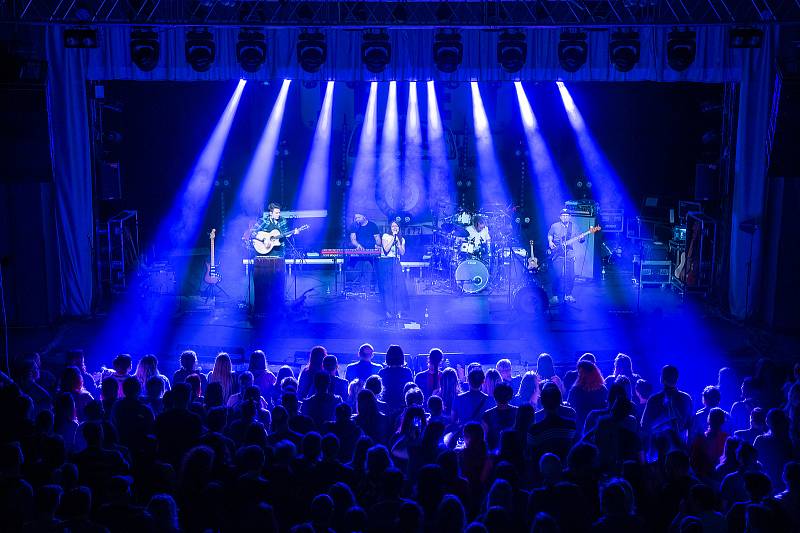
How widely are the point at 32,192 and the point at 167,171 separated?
16.9ft

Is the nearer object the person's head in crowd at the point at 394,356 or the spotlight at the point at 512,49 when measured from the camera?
the person's head in crowd at the point at 394,356

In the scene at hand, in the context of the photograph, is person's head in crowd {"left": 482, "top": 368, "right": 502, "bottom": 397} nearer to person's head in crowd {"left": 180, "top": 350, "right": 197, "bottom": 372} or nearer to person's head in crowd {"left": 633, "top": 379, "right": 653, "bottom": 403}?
person's head in crowd {"left": 633, "top": 379, "right": 653, "bottom": 403}

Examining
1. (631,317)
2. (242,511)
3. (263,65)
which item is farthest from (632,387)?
(263,65)

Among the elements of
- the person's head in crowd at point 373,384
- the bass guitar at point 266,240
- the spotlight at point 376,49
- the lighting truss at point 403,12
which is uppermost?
the lighting truss at point 403,12

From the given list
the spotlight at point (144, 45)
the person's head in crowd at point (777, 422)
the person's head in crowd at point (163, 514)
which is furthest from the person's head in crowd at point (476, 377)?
the spotlight at point (144, 45)

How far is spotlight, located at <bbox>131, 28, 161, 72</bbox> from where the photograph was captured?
1241 centimetres

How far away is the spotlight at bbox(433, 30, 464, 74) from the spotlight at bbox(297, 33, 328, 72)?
61.9 inches

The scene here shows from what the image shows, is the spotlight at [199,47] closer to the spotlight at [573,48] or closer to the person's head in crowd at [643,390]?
the spotlight at [573,48]

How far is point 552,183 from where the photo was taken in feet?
65.7

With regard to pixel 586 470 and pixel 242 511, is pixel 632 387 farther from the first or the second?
pixel 242 511

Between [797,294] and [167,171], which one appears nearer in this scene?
[797,294]

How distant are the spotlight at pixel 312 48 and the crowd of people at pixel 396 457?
572cm

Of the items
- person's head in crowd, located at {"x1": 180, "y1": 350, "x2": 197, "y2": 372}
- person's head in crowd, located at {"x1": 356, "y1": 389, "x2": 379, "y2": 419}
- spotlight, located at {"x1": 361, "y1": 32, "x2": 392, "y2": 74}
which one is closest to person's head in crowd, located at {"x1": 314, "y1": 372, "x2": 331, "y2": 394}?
person's head in crowd, located at {"x1": 356, "y1": 389, "x2": 379, "y2": 419}

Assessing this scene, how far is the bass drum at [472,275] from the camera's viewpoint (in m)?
15.2
